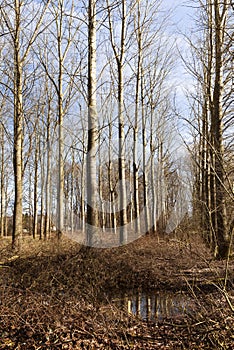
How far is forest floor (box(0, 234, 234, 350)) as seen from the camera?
4723 millimetres

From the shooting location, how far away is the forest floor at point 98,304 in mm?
4723

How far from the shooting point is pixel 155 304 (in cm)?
Result: 756

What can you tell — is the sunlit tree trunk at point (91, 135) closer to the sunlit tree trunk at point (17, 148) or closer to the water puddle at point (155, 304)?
the water puddle at point (155, 304)

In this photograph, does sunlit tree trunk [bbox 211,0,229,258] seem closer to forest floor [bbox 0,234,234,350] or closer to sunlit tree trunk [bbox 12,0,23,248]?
forest floor [bbox 0,234,234,350]

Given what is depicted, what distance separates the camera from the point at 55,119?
20375 mm

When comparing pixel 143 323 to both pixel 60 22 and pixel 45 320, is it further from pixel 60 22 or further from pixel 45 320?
pixel 60 22

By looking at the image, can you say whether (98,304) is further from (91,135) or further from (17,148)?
(17,148)

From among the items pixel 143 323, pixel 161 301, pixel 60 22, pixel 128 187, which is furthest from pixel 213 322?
pixel 128 187

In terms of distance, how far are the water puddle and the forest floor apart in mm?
82

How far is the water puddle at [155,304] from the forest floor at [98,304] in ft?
0.27

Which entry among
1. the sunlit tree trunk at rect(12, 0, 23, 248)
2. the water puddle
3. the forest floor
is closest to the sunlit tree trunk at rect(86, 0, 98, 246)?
the forest floor

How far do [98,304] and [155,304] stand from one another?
1.44m

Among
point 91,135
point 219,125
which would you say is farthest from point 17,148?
point 219,125

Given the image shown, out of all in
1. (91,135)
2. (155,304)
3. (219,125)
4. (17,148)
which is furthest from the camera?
(17,148)
